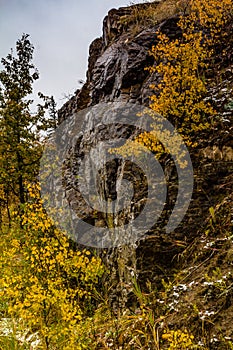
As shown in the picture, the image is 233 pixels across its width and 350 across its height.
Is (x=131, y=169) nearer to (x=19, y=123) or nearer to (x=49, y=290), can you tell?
A: (x=49, y=290)

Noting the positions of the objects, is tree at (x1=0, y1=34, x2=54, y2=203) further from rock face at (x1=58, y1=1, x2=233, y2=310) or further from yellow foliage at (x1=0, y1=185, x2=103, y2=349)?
yellow foliage at (x1=0, y1=185, x2=103, y2=349)

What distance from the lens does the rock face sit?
14.2ft

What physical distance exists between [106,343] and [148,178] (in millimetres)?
2467

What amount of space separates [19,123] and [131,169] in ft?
21.8

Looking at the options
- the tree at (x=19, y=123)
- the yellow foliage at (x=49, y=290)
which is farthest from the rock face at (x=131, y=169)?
the tree at (x=19, y=123)

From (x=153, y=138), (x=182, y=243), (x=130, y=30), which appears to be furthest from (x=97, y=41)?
(x=182, y=243)

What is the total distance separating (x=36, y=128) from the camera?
1117 cm

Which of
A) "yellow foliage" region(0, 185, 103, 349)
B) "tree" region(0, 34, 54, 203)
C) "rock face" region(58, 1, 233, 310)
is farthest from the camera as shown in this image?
"tree" region(0, 34, 54, 203)

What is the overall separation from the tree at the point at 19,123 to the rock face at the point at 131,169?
3211mm

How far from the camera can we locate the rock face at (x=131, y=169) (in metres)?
4.34

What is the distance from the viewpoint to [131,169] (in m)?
5.40

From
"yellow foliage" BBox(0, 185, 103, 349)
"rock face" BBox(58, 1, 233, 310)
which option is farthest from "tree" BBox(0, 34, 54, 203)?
"yellow foliage" BBox(0, 185, 103, 349)

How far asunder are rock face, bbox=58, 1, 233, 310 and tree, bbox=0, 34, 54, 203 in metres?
3.21

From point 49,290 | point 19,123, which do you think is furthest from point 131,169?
point 19,123
